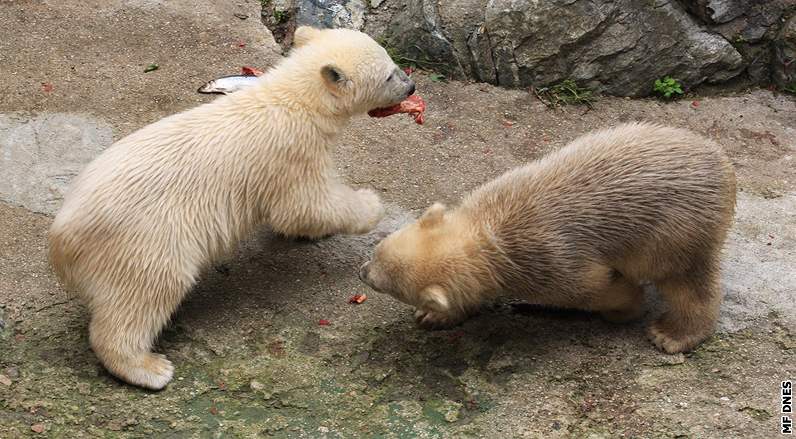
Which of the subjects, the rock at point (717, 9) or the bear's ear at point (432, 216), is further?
the rock at point (717, 9)

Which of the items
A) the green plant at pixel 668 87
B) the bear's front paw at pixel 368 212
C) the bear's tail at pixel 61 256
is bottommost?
the bear's tail at pixel 61 256

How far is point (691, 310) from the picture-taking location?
5.70 meters

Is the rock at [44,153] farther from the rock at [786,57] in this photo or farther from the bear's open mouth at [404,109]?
the rock at [786,57]

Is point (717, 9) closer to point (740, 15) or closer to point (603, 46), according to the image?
point (740, 15)

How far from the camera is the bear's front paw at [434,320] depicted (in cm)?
597

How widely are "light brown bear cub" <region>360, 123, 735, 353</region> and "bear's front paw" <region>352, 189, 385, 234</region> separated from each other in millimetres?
641

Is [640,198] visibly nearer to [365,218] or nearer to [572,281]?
[572,281]

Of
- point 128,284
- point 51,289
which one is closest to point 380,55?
point 128,284

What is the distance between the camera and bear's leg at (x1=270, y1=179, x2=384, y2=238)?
604cm

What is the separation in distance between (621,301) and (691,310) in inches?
17.3

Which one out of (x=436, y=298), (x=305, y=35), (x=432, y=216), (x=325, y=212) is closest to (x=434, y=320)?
(x=436, y=298)

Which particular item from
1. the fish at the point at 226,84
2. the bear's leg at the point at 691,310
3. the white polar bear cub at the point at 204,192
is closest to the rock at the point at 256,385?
the white polar bear cub at the point at 204,192

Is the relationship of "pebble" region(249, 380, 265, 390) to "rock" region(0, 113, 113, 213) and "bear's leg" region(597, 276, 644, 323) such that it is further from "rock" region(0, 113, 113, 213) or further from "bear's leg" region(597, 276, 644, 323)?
"rock" region(0, 113, 113, 213)

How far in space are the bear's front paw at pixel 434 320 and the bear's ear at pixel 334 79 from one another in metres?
1.59
